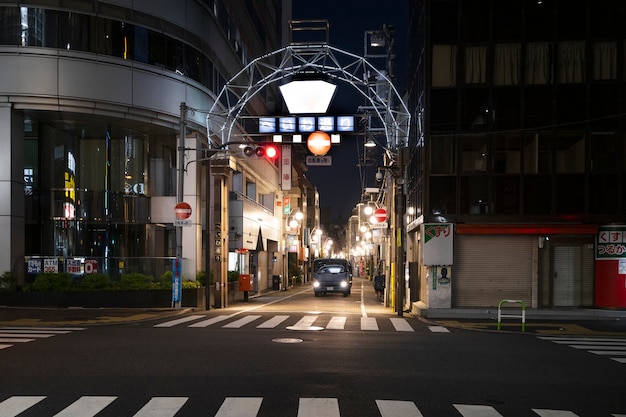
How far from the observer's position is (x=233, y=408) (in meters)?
8.70

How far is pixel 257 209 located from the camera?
4609 centimetres

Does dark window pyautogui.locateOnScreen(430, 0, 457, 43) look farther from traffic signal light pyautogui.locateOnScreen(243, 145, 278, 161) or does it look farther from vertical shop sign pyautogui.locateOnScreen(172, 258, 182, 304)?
vertical shop sign pyautogui.locateOnScreen(172, 258, 182, 304)

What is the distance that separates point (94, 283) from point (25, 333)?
8.60 m

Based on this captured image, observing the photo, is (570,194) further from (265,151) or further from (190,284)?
(190,284)

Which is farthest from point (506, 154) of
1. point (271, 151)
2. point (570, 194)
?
point (271, 151)

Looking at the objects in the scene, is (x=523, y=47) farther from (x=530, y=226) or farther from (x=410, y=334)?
(x=410, y=334)

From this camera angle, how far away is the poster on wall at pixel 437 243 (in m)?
25.0

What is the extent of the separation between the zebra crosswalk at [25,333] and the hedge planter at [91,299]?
6.48 meters

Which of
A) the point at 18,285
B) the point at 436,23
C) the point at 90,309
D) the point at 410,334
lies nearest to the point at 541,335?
the point at 410,334

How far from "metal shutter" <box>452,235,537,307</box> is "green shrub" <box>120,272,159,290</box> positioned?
43.0ft

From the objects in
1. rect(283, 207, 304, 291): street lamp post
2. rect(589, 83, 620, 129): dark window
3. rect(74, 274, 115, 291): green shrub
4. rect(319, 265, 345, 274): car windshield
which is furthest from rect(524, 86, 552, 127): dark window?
rect(283, 207, 304, 291): street lamp post

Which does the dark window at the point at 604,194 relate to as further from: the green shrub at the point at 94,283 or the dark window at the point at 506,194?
the green shrub at the point at 94,283

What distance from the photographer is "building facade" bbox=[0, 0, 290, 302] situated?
25453 millimetres

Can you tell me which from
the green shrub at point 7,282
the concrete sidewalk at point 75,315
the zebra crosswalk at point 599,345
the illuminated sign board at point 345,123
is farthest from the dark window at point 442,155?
the green shrub at point 7,282
